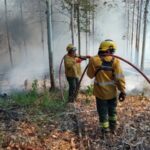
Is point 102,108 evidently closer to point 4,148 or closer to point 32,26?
point 4,148

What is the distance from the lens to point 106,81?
6.91 m

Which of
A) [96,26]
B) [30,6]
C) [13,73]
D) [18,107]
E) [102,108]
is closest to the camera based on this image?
[102,108]

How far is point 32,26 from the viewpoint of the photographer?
108 feet

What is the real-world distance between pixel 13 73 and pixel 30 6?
25.7 ft

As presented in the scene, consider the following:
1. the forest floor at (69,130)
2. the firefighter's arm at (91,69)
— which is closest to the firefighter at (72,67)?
the forest floor at (69,130)

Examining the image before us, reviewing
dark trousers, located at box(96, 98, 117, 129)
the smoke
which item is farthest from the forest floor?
the smoke

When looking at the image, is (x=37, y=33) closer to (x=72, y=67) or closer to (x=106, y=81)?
(x=72, y=67)

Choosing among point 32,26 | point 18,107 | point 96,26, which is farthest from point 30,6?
point 18,107

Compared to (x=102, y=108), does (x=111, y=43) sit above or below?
above

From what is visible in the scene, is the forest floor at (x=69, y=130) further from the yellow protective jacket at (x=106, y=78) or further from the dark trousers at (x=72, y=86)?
the dark trousers at (x=72, y=86)

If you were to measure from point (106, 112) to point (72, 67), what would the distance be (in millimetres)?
3425

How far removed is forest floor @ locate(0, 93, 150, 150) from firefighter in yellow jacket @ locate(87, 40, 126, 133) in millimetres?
353

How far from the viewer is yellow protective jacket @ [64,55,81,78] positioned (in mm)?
10180

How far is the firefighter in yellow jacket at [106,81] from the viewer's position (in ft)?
22.1
